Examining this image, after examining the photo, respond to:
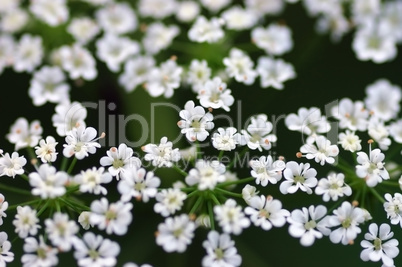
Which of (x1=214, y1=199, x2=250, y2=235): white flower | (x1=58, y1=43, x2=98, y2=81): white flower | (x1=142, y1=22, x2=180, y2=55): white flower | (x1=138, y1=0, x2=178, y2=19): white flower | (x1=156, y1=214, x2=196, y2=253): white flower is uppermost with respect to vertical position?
(x1=138, y1=0, x2=178, y2=19): white flower

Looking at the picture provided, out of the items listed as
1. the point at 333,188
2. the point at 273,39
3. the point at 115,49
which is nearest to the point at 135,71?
the point at 115,49

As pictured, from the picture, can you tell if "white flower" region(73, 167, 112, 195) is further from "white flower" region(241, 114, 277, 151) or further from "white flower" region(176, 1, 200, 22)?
"white flower" region(176, 1, 200, 22)

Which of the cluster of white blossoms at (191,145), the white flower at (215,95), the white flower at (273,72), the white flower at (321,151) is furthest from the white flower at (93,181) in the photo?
the white flower at (273,72)

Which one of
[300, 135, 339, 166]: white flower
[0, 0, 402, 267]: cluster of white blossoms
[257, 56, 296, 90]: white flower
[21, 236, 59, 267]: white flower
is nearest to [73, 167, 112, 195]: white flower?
[0, 0, 402, 267]: cluster of white blossoms

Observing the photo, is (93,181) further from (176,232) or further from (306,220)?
(306,220)

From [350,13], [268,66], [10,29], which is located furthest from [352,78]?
[10,29]

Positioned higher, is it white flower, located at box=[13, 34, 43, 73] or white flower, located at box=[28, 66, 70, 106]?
white flower, located at box=[13, 34, 43, 73]
